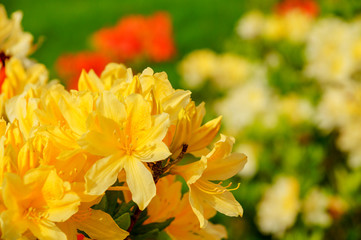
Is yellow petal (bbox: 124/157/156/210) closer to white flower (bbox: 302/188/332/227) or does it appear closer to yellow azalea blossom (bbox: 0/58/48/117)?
yellow azalea blossom (bbox: 0/58/48/117)

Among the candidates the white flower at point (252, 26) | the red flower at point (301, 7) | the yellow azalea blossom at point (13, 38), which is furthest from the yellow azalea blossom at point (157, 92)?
the red flower at point (301, 7)

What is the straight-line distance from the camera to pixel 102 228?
21.7 inches

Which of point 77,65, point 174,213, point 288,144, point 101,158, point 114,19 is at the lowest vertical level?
point 288,144

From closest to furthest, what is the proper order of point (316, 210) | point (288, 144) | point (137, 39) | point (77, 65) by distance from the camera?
point (316, 210) < point (288, 144) < point (77, 65) < point (137, 39)

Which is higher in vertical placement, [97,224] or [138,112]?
[138,112]

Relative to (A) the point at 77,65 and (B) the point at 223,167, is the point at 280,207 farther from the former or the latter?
(B) the point at 223,167

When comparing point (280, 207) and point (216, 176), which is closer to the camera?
point (216, 176)

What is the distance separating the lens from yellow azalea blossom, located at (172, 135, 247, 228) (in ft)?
1.91

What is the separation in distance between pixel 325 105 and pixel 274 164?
1.18 feet

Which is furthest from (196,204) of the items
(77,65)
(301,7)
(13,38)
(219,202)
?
(301,7)

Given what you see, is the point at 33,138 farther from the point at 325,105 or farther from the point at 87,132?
the point at 325,105

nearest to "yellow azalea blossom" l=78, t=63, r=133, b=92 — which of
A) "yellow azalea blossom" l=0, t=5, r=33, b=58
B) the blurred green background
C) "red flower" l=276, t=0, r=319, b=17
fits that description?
"yellow azalea blossom" l=0, t=5, r=33, b=58

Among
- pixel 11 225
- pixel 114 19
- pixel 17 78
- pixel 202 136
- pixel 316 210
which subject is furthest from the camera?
pixel 114 19

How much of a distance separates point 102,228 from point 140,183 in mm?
65
